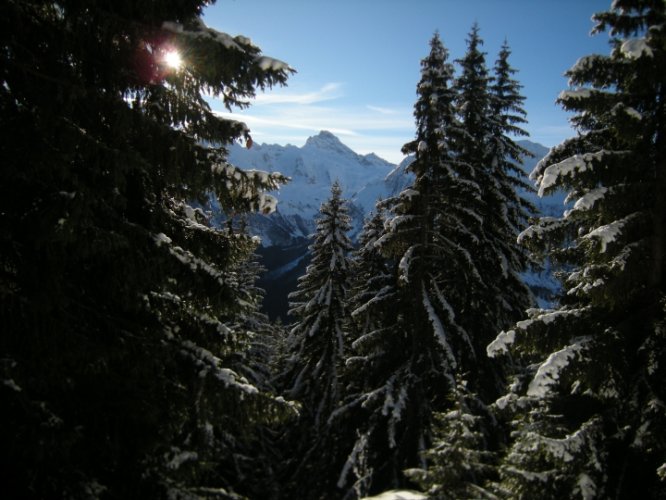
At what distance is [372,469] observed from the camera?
44.1ft

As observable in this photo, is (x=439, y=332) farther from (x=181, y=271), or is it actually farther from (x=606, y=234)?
(x=181, y=271)

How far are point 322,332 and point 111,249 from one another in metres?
16.7

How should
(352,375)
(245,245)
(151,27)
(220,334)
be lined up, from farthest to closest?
(352,375), (245,245), (220,334), (151,27)

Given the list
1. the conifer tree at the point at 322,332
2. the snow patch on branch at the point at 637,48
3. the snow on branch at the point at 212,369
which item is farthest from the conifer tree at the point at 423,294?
the snow on branch at the point at 212,369

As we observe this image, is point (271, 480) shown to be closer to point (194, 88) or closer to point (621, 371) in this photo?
point (621, 371)

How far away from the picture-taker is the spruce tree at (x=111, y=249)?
13.6 feet

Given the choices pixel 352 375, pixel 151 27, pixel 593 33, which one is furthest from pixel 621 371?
pixel 352 375

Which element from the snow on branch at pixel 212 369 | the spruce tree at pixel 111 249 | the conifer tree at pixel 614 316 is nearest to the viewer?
the spruce tree at pixel 111 249

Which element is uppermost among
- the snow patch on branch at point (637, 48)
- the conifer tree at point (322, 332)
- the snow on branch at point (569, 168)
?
the snow patch on branch at point (637, 48)

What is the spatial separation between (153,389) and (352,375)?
452 inches

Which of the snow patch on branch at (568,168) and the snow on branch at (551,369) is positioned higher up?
the snow patch on branch at (568,168)

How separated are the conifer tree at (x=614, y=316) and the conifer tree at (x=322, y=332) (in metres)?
12.8

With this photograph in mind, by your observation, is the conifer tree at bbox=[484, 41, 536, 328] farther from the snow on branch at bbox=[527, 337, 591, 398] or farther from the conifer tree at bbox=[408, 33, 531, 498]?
the snow on branch at bbox=[527, 337, 591, 398]

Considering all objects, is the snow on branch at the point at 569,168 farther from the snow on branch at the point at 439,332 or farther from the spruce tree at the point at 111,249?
the snow on branch at the point at 439,332
